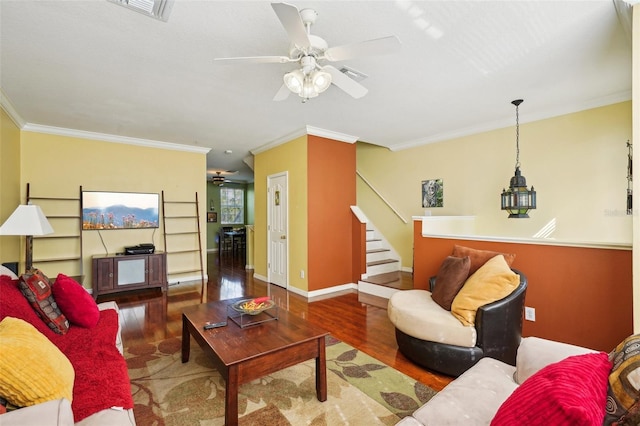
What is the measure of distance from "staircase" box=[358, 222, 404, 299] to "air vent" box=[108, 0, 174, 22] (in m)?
4.08

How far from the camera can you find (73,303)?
2109mm

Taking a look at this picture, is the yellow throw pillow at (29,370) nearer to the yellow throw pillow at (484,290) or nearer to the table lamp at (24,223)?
the table lamp at (24,223)

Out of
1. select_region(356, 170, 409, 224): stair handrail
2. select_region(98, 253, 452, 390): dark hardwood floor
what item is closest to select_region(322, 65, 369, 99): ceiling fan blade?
select_region(98, 253, 452, 390): dark hardwood floor

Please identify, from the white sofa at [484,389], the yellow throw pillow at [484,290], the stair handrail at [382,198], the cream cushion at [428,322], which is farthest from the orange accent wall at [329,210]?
the white sofa at [484,389]

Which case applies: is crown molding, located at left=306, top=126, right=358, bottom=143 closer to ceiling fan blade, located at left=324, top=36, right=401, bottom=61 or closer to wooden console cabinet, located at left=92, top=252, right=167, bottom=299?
ceiling fan blade, located at left=324, top=36, right=401, bottom=61

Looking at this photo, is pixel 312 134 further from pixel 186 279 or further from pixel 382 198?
pixel 186 279

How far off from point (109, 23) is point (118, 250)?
416 centimetres

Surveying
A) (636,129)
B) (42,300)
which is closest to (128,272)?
(42,300)

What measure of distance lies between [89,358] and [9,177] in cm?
379

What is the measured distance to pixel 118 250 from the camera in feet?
16.8

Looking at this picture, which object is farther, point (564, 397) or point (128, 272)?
point (128, 272)

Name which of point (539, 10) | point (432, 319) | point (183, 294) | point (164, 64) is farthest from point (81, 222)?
point (539, 10)

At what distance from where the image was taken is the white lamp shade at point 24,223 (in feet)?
9.53

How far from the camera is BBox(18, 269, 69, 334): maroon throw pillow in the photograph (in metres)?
1.92
